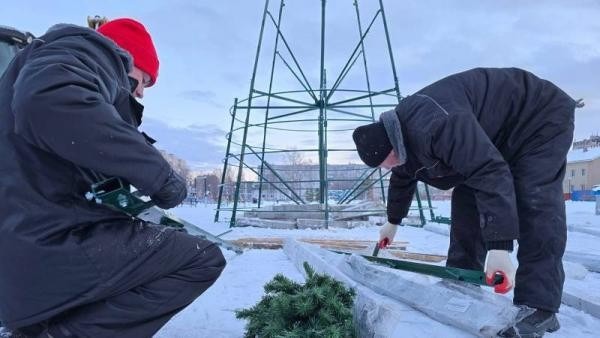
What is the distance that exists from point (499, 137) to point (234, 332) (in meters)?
1.74

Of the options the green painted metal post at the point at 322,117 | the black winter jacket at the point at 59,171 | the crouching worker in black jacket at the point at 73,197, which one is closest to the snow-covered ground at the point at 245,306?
the crouching worker in black jacket at the point at 73,197

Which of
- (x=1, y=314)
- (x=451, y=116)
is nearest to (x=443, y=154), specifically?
(x=451, y=116)

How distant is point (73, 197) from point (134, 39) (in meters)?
0.72

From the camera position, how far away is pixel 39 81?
125 cm

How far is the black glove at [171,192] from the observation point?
1.43 meters

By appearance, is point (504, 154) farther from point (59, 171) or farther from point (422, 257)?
point (422, 257)

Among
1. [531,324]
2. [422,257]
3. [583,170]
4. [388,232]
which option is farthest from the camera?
[583,170]

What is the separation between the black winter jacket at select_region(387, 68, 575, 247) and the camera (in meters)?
2.04

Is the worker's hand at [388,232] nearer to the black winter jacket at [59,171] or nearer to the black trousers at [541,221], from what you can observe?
the black trousers at [541,221]

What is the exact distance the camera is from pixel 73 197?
1372 mm

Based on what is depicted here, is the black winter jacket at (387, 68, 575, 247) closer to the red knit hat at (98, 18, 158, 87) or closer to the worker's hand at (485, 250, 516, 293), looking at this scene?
the worker's hand at (485, 250, 516, 293)

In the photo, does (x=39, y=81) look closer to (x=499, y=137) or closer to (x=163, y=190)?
(x=163, y=190)

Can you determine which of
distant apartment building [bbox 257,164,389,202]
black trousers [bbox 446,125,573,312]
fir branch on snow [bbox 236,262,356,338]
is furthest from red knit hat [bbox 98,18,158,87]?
distant apartment building [bbox 257,164,389,202]

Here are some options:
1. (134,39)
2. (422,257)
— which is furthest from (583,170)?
(134,39)
